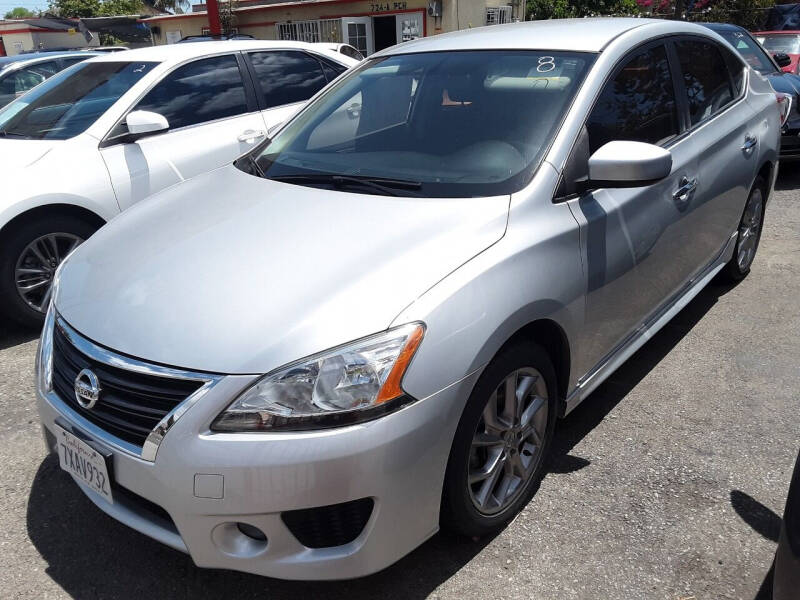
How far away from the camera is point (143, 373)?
200 cm

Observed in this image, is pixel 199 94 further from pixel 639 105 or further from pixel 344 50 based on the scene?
pixel 639 105

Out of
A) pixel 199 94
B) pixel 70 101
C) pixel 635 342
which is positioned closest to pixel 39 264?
pixel 70 101

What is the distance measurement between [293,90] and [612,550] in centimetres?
421

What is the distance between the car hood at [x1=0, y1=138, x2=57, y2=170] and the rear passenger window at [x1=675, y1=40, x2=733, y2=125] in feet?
12.1

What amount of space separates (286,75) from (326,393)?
4.13 meters

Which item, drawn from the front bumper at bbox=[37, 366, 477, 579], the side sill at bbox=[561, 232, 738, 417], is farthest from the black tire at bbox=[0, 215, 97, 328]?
the side sill at bbox=[561, 232, 738, 417]

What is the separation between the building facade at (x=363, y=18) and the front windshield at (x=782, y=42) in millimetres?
10027

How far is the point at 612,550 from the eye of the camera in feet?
8.00

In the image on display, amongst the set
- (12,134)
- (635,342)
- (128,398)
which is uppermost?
(12,134)

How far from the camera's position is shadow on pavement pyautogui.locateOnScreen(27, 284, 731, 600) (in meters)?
2.31

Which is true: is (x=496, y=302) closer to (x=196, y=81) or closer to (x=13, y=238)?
(x=13, y=238)

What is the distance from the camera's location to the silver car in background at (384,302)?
1923mm

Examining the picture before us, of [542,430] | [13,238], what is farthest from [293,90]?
[542,430]

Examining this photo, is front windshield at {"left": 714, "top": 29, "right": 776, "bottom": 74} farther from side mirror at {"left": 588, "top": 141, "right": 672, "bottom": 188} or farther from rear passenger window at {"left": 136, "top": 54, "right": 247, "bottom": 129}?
side mirror at {"left": 588, "top": 141, "right": 672, "bottom": 188}
